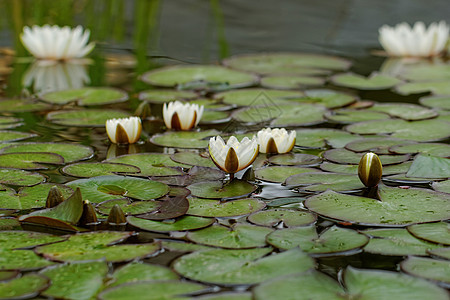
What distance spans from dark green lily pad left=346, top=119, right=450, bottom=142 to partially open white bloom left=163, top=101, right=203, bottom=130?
2.18ft

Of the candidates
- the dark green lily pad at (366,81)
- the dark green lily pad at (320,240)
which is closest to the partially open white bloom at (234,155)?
the dark green lily pad at (320,240)

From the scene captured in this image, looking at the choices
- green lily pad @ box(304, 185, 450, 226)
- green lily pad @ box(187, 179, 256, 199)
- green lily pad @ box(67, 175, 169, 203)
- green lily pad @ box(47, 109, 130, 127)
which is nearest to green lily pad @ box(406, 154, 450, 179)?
green lily pad @ box(304, 185, 450, 226)

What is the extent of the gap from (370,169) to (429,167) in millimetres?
316

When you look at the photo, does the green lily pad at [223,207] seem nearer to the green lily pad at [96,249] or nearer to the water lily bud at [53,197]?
the green lily pad at [96,249]

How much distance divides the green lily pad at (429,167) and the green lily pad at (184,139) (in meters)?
0.79

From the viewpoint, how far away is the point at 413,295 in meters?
1.34

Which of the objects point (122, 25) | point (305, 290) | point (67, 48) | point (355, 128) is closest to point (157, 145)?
point (355, 128)

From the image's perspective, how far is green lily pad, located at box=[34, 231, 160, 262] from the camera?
4.94 feet

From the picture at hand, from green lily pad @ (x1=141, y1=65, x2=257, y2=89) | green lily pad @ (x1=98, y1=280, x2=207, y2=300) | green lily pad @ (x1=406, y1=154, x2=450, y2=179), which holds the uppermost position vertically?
green lily pad @ (x1=141, y1=65, x2=257, y2=89)

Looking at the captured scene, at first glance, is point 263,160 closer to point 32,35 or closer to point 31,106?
point 31,106

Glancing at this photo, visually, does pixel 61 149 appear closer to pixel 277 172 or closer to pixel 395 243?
pixel 277 172

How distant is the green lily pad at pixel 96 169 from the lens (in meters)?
2.11

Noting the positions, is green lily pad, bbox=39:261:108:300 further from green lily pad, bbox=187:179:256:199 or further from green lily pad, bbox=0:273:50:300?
green lily pad, bbox=187:179:256:199

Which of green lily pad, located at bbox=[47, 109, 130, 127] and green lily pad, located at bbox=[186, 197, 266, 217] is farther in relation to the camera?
green lily pad, located at bbox=[47, 109, 130, 127]
